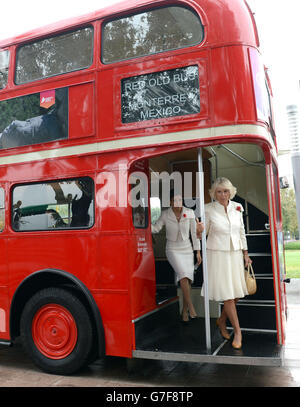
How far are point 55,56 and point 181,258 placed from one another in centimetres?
308

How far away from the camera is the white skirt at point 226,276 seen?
14.0ft

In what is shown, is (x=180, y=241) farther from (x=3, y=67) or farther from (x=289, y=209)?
(x=289, y=209)

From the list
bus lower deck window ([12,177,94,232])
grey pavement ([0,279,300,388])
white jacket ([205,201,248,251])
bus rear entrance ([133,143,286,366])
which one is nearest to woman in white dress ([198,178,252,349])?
white jacket ([205,201,248,251])

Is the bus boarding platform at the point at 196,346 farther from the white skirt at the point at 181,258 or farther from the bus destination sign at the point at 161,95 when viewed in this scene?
the bus destination sign at the point at 161,95

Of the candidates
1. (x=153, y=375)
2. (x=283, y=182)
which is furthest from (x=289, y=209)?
(x=153, y=375)

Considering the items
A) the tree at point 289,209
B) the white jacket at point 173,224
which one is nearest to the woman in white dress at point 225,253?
the white jacket at point 173,224

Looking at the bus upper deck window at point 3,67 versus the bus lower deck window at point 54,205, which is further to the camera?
the bus upper deck window at point 3,67

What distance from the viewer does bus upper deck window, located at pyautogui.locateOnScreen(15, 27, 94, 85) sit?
15.1ft

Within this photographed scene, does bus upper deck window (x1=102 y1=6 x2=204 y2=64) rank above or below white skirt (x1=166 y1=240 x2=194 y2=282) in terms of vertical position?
above

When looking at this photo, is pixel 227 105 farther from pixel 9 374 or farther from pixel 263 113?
pixel 9 374

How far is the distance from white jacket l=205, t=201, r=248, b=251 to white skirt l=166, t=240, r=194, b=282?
0.90m

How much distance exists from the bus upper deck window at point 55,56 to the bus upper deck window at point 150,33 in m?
0.27

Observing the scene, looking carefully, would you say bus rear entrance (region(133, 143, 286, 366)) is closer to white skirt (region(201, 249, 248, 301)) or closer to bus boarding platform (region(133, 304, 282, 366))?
bus boarding platform (region(133, 304, 282, 366))

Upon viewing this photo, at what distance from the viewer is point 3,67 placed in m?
5.13
